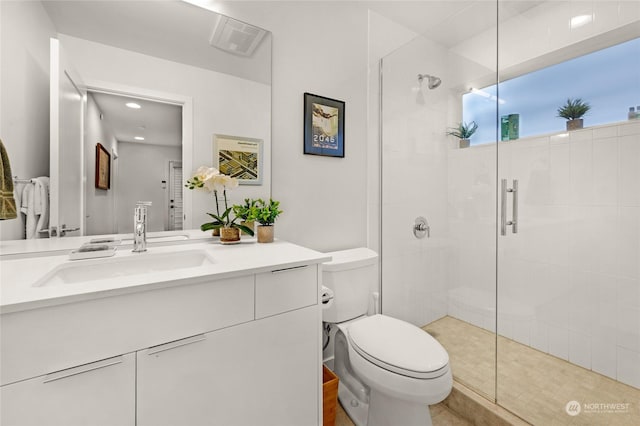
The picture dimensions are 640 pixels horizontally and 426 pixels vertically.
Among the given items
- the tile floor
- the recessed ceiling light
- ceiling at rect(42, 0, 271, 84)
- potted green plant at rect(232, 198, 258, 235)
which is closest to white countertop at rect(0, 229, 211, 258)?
potted green plant at rect(232, 198, 258, 235)

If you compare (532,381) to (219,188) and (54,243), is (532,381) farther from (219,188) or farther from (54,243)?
(54,243)

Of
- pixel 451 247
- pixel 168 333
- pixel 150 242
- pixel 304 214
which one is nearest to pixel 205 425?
pixel 168 333

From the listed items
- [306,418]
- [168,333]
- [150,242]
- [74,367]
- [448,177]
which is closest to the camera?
[74,367]

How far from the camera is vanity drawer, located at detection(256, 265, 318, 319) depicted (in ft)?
3.05

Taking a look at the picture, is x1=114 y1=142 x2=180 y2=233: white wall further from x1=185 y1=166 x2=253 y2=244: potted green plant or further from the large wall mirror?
x1=185 y1=166 x2=253 y2=244: potted green plant

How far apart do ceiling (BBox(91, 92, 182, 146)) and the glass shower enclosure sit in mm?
1298

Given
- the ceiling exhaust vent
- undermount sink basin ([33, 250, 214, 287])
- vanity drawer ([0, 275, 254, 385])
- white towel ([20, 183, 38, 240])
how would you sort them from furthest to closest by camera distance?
the ceiling exhaust vent → white towel ([20, 183, 38, 240]) → undermount sink basin ([33, 250, 214, 287]) → vanity drawer ([0, 275, 254, 385])

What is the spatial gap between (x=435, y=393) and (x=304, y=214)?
3.43 feet

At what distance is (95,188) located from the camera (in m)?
1.17

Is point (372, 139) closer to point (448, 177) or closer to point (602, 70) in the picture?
point (448, 177)

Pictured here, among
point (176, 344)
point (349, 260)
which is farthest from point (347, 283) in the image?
point (176, 344)

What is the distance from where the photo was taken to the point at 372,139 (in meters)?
1.98

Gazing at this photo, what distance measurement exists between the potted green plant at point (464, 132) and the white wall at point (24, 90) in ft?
6.61

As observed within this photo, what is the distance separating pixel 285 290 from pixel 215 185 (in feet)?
2.10
